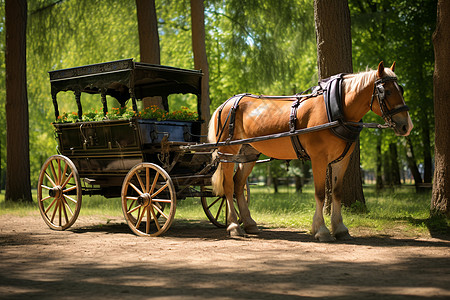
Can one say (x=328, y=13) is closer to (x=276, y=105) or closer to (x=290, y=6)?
(x=276, y=105)

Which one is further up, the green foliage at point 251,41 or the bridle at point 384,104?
the green foliage at point 251,41

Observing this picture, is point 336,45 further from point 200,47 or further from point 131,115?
point 200,47

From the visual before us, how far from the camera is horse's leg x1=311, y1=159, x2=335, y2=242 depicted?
756 cm

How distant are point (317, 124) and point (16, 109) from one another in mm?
10783

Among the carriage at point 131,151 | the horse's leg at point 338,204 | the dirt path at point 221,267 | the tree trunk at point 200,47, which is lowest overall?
the dirt path at point 221,267

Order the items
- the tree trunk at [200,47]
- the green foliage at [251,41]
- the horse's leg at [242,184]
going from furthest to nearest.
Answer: the green foliage at [251,41]
the tree trunk at [200,47]
the horse's leg at [242,184]

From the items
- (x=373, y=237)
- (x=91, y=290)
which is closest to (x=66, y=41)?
(x=373, y=237)

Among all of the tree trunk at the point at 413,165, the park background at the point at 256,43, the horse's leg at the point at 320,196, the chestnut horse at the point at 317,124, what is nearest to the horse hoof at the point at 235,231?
the chestnut horse at the point at 317,124

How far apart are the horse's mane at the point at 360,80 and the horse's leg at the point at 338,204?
101 centimetres

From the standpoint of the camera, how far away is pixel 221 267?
5832mm

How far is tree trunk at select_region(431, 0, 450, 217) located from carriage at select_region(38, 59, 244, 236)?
3.72 meters

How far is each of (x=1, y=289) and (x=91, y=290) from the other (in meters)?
0.84

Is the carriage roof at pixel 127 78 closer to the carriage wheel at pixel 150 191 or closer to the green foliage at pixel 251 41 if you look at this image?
the carriage wheel at pixel 150 191

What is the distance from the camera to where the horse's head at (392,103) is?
7.00 metres
